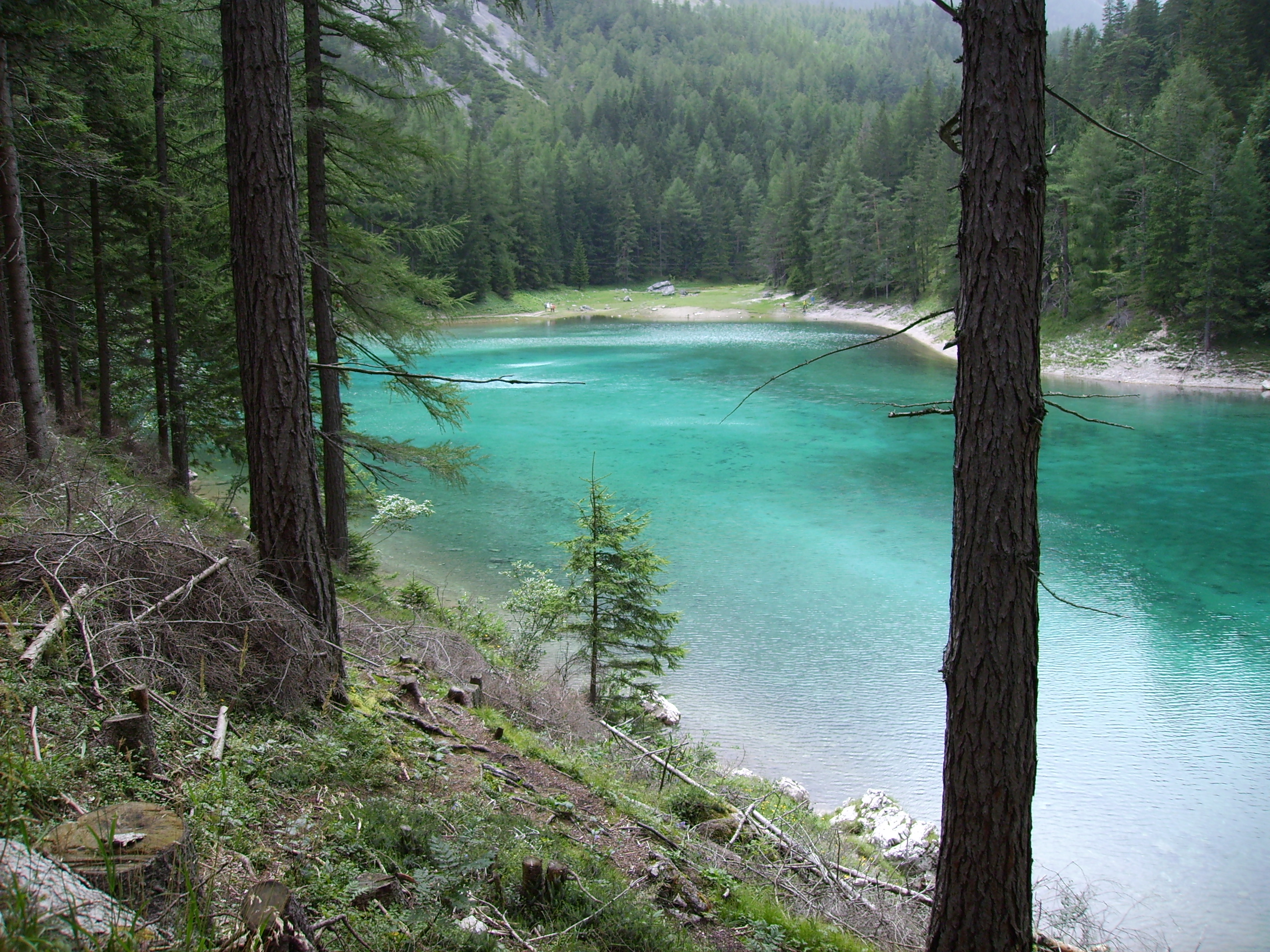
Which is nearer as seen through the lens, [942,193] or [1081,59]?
[942,193]

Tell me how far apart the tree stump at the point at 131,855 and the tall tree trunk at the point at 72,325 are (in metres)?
12.0

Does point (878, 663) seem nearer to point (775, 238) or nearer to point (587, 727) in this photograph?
point (587, 727)

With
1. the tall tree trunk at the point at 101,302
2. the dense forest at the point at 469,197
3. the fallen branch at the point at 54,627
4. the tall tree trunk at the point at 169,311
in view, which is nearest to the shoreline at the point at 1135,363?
the dense forest at the point at 469,197

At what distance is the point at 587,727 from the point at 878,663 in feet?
18.1

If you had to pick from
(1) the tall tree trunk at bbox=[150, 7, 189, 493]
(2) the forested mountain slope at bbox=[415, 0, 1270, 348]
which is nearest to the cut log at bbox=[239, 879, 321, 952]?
(2) the forested mountain slope at bbox=[415, 0, 1270, 348]

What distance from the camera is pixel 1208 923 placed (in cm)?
732

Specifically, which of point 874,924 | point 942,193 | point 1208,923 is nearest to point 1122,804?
point 1208,923

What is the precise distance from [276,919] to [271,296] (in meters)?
3.55

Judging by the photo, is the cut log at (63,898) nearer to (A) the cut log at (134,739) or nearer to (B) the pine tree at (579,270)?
(A) the cut log at (134,739)

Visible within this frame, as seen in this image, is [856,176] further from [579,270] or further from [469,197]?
[469,197]

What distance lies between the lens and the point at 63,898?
2049 millimetres

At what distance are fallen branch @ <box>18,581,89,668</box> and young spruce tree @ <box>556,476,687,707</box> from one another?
6.22 metres

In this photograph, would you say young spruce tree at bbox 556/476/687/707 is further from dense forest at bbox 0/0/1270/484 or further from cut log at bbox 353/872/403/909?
cut log at bbox 353/872/403/909

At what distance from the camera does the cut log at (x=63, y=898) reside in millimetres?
1929
